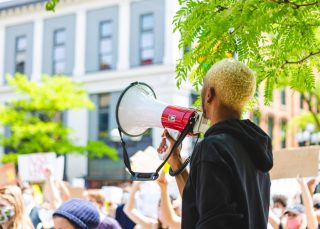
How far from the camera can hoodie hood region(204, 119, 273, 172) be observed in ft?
7.91

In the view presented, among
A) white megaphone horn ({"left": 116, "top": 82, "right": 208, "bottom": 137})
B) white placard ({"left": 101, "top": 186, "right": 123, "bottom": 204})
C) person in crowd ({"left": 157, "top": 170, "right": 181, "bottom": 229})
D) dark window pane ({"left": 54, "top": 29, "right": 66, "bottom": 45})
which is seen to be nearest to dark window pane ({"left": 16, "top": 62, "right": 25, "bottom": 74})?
dark window pane ({"left": 54, "top": 29, "right": 66, "bottom": 45})

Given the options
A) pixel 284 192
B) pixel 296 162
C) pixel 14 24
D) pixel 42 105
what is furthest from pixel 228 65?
pixel 14 24

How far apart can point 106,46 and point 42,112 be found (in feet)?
21.7

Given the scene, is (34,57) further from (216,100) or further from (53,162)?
(216,100)

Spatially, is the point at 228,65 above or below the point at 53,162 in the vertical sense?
above

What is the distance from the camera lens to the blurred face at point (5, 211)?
453cm

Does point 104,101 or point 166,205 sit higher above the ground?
point 104,101

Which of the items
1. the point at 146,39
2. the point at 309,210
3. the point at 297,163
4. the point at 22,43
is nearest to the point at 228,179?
the point at 309,210

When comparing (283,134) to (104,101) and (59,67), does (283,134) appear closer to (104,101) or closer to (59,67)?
(104,101)

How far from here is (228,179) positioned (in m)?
2.28

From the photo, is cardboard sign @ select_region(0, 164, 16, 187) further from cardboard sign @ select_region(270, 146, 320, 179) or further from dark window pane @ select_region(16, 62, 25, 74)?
dark window pane @ select_region(16, 62, 25, 74)

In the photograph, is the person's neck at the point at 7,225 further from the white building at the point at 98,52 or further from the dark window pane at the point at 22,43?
the dark window pane at the point at 22,43

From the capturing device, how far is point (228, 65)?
2.49 m

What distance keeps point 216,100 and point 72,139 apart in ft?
96.8
